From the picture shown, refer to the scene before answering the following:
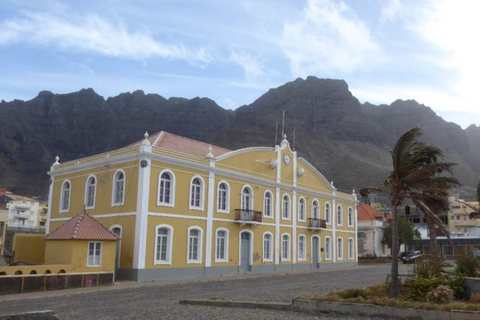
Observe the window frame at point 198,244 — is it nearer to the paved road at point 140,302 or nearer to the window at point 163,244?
the window at point 163,244

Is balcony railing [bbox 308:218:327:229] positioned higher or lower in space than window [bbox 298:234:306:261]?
higher

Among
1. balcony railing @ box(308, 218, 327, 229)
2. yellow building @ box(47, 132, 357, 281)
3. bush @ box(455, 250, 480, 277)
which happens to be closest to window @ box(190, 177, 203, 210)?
yellow building @ box(47, 132, 357, 281)

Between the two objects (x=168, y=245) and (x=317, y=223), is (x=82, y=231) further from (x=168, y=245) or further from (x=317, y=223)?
(x=317, y=223)

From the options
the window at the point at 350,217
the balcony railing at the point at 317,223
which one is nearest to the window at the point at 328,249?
the balcony railing at the point at 317,223

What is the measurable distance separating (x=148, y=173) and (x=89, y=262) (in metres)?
5.00

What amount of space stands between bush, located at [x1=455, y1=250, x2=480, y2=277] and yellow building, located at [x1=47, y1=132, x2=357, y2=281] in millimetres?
13871

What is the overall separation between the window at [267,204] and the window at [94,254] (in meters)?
12.3

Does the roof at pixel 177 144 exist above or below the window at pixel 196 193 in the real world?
above

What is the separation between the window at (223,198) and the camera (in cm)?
2809

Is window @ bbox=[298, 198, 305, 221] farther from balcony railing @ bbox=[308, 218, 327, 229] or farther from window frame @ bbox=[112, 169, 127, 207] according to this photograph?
window frame @ bbox=[112, 169, 127, 207]

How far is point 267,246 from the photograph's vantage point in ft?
103

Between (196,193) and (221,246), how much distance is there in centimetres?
368

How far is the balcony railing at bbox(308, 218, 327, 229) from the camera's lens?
35344mm

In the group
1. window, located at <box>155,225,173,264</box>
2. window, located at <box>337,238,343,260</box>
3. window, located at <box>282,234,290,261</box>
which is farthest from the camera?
window, located at <box>337,238,343,260</box>
